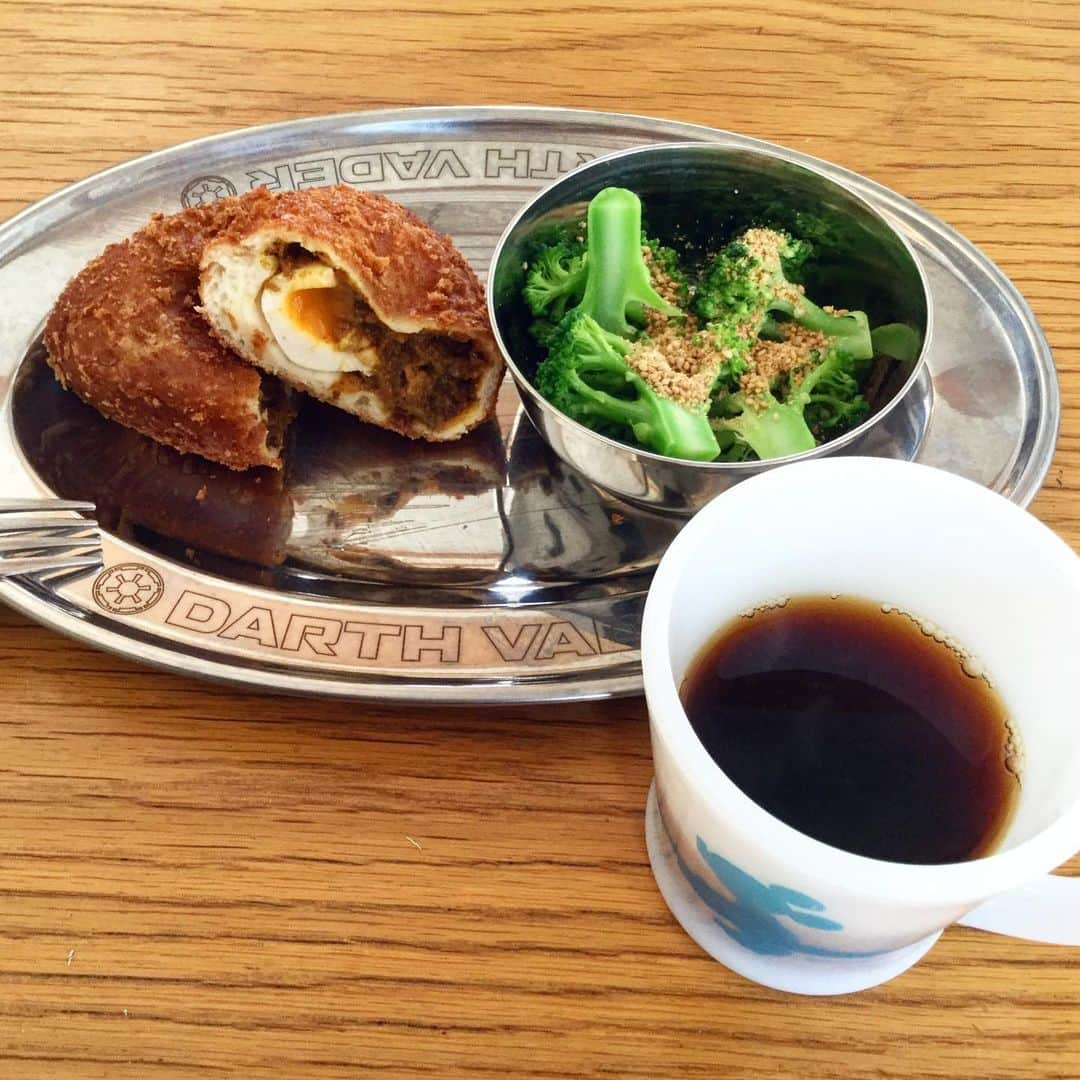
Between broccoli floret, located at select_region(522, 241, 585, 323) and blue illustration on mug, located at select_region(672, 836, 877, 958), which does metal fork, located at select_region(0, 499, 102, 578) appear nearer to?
broccoli floret, located at select_region(522, 241, 585, 323)

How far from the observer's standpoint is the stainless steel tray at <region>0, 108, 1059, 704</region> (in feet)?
3.09

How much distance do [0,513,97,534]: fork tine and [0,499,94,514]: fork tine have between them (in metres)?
0.01

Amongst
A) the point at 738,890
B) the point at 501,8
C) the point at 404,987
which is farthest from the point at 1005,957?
the point at 501,8

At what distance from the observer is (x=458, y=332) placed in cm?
111

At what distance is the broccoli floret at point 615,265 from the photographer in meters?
1.08

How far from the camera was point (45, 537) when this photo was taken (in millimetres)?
1015

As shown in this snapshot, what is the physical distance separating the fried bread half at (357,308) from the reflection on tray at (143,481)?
14 cm

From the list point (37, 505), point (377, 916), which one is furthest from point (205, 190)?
point (377, 916)

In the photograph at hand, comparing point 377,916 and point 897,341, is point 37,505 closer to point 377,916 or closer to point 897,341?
point 377,916

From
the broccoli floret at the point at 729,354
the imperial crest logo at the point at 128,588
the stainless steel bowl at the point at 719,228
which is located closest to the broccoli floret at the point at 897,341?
the stainless steel bowl at the point at 719,228

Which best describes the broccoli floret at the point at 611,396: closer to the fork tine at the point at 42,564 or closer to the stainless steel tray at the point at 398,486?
the stainless steel tray at the point at 398,486

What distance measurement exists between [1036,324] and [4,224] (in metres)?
1.21

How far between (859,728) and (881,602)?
90mm

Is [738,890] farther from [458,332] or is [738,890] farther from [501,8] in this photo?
[501,8]
